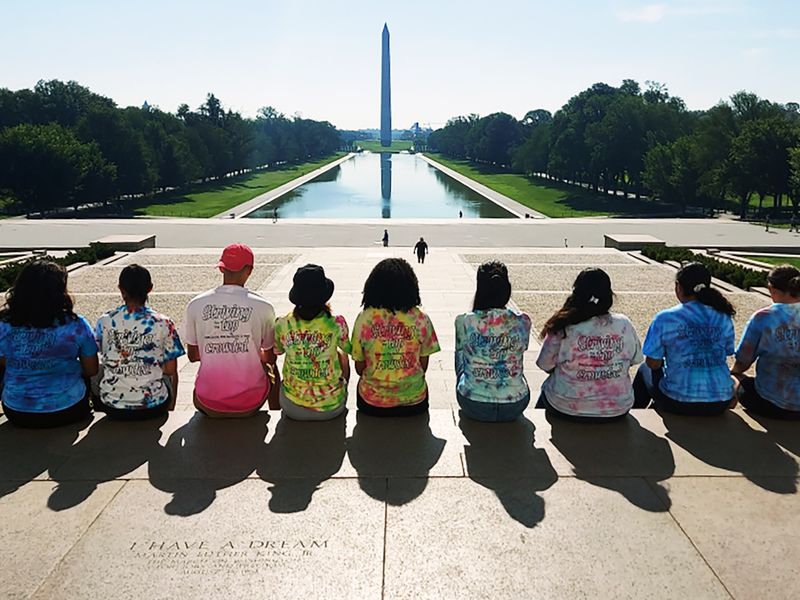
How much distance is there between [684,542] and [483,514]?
1.05 m

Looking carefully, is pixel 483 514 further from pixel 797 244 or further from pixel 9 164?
pixel 9 164

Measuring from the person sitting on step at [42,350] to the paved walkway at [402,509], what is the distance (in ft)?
0.64

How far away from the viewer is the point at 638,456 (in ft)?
15.1

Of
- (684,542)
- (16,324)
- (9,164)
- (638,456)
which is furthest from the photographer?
(9,164)

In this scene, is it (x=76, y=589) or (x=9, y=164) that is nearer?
→ (x=76, y=589)

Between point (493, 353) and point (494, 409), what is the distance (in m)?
0.44

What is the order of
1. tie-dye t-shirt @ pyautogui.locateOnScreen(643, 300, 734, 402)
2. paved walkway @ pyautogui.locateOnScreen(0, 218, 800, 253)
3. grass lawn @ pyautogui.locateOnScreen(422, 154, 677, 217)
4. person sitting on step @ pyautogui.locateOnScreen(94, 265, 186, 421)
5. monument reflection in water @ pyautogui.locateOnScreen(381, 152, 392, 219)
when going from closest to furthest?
person sitting on step @ pyautogui.locateOnScreen(94, 265, 186, 421)
tie-dye t-shirt @ pyautogui.locateOnScreen(643, 300, 734, 402)
paved walkway @ pyautogui.locateOnScreen(0, 218, 800, 253)
grass lawn @ pyautogui.locateOnScreen(422, 154, 677, 217)
monument reflection in water @ pyautogui.locateOnScreen(381, 152, 392, 219)

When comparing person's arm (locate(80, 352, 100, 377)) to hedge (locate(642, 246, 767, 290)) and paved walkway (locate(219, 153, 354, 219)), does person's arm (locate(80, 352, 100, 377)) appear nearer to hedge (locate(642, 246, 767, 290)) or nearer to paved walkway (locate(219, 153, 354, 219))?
hedge (locate(642, 246, 767, 290))

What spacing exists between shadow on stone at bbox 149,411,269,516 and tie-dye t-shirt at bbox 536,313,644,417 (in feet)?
7.34

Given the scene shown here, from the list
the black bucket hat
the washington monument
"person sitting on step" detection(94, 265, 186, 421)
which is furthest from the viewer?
the washington monument

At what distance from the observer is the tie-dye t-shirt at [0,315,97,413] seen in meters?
4.91

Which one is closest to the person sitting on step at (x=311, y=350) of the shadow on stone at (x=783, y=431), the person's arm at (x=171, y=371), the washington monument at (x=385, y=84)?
the person's arm at (x=171, y=371)

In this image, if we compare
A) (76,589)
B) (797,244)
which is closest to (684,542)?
(76,589)

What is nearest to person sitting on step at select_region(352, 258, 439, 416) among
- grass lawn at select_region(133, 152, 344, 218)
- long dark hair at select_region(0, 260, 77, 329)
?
long dark hair at select_region(0, 260, 77, 329)
